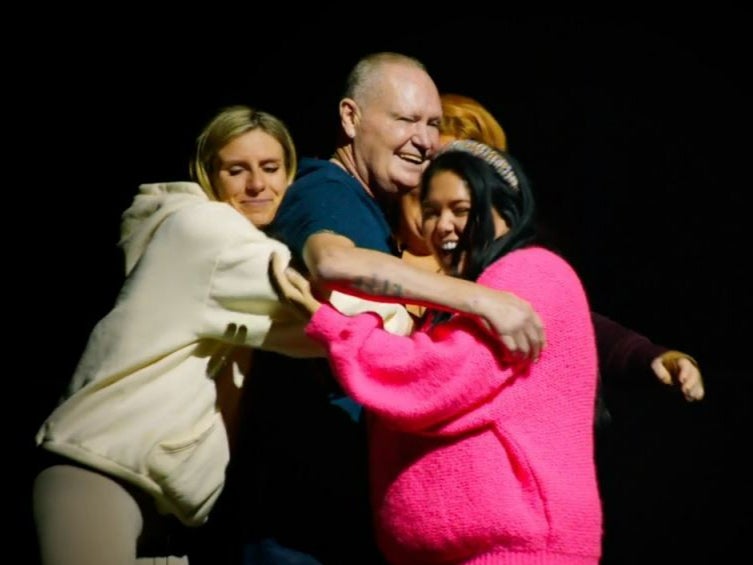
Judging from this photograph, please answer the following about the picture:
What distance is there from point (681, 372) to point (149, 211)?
1002 mm

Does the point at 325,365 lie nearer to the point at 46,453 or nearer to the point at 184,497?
the point at 184,497

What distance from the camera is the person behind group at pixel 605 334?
1880 millimetres

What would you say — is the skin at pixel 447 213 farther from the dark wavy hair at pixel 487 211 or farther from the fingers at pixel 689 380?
the fingers at pixel 689 380

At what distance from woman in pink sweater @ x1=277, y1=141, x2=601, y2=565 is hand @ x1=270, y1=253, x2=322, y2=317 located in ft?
0.04

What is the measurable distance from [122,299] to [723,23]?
1.79 m

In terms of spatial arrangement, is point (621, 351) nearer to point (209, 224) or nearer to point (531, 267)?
point (531, 267)

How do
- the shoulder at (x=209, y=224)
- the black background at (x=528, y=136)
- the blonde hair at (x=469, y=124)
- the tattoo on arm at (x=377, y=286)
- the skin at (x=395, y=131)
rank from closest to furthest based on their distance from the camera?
1. the tattoo on arm at (x=377, y=286)
2. the shoulder at (x=209, y=224)
3. the skin at (x=395, y=131)
4. the blonde hair at (x=469, y=124)
5. the black background at (x=528, y=136)

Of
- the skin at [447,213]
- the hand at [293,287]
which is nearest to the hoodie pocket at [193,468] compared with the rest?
the hand at [293,287]

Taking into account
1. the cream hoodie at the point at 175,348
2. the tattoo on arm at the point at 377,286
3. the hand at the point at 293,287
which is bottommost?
the cream hoodie at the point at 175,348

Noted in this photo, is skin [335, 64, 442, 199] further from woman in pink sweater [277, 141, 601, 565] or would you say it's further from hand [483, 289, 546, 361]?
hand [483, 289, 546, 361]

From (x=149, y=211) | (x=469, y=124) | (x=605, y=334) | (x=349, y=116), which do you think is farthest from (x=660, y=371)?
(x=149, y=211)

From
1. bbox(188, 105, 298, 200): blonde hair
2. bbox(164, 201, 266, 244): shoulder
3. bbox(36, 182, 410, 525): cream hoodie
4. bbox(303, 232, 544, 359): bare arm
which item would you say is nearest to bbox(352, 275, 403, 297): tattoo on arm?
bbox(303, 232, 544, 359): bare arm

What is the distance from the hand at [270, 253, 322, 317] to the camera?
1.62 m

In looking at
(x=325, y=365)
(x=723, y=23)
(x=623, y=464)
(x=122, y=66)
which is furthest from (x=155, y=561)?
(x=723, y=23)
